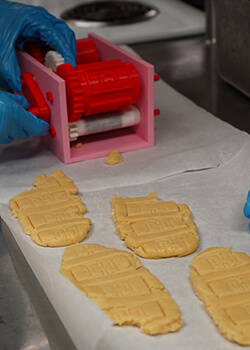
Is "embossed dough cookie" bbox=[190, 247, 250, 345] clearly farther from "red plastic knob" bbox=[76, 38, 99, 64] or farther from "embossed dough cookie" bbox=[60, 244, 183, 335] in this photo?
"red plastic knob" bbox=[76, 38, 99, 64]

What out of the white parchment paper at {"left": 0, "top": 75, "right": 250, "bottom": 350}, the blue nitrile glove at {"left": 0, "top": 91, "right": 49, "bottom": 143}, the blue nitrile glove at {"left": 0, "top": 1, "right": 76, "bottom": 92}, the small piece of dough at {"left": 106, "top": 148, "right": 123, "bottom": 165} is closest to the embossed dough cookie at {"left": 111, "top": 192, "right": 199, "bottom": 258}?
the white parchment paper at {"left": 0, "top": 75, "right": 250, "bottom": 350}

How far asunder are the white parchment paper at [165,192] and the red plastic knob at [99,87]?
14 centimetres

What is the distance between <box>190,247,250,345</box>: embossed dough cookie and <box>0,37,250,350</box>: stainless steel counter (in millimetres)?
242

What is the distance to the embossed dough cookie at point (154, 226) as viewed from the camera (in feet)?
3.83

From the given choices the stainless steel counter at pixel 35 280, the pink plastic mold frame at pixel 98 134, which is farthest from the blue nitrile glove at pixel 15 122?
the stainless steel counter at pixel 35 280

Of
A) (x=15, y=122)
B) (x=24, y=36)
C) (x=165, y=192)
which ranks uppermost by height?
(x=24, y=36)

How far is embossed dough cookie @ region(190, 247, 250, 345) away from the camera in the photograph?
3.10ft

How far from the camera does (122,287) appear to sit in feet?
3.46

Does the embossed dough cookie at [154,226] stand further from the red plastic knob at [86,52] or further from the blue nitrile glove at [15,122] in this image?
the red plastic knob at [86,52]

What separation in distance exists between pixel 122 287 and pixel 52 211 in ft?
1.06

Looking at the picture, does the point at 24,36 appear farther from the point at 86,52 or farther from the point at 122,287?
the point at 122,287

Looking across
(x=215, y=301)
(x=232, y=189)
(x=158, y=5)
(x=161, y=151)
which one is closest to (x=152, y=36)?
(x=158, y=5)

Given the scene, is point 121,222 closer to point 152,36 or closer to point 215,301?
point 215,301

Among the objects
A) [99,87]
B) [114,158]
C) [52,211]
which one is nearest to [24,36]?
[99,87]
